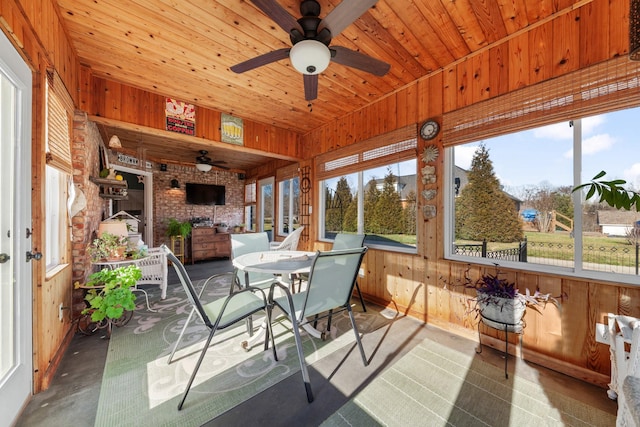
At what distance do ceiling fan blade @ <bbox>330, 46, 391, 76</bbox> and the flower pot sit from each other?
82.0 inches

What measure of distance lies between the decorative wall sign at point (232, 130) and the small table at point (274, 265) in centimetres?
206

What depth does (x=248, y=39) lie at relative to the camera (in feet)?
7.09

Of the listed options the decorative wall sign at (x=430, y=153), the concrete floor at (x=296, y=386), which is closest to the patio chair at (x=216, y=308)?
the concrete floor at (x=296, y=386)

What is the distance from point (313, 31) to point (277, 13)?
0.30 metres

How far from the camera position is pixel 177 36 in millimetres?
2129

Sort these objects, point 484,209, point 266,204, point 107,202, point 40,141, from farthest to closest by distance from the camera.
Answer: point 266,204 → point 107,202 → point 484,209 → point 40,141

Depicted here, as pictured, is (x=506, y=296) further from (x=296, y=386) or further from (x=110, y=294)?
(x=110, y=294)

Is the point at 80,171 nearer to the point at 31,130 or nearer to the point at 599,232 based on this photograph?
the point at 31,130

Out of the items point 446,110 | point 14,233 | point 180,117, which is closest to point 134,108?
point 180,117

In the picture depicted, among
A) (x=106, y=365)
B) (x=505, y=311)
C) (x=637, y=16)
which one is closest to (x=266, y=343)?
(x=106, y=365)

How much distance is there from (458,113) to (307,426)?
2.89 meters

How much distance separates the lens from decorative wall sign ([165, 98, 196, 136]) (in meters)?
3.16

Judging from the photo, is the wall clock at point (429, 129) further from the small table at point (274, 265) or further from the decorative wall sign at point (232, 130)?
the decorative wall sign at point (232, 130)

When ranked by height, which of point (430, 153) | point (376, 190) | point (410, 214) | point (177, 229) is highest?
point (430, 153)
